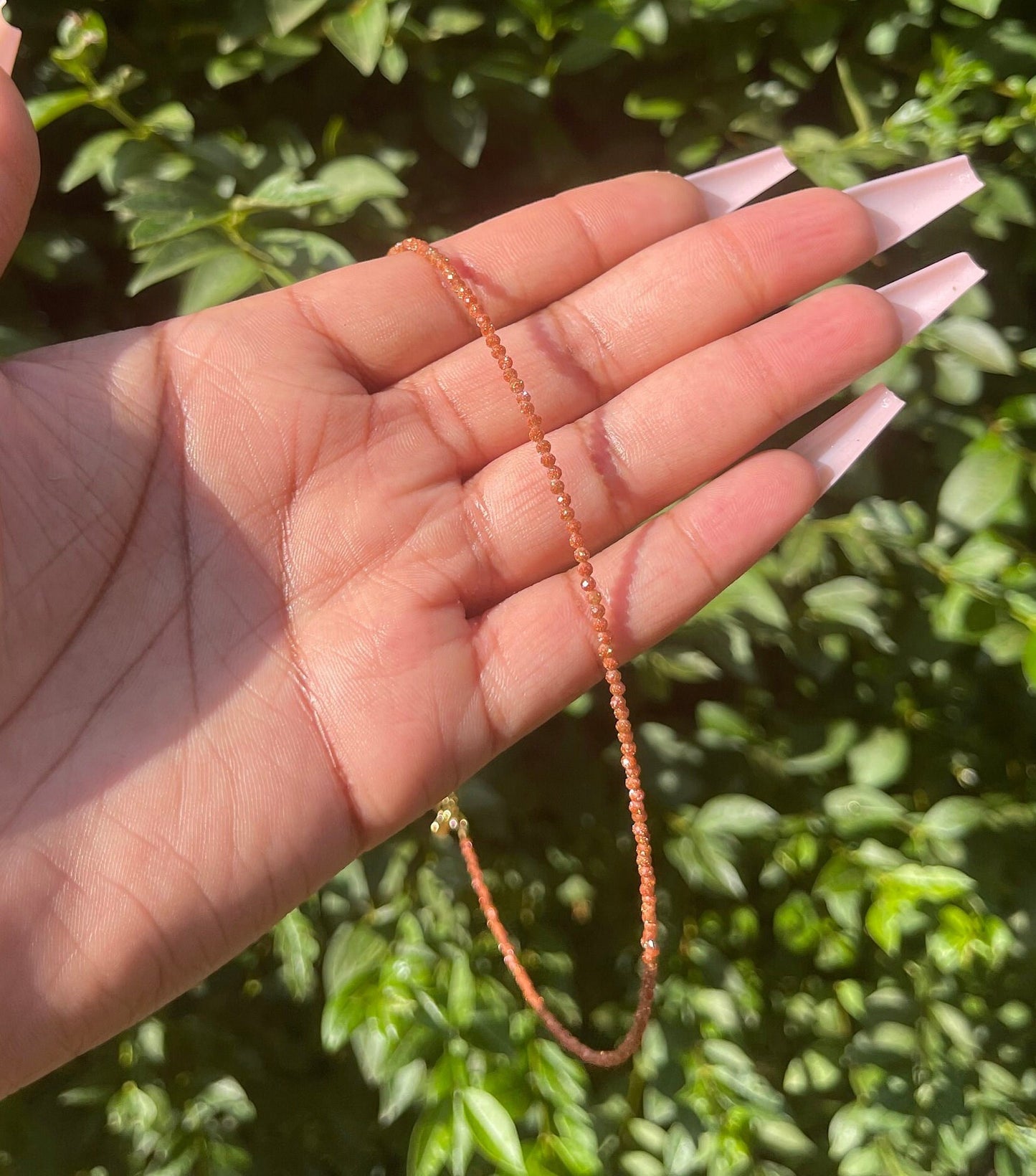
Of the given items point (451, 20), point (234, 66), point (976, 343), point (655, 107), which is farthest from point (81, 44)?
point (976, 343)

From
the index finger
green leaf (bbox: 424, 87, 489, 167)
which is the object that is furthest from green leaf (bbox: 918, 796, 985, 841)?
green leaf (bbox: 424, 87, 489, 167)

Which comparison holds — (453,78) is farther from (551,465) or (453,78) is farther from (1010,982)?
(1010,982)

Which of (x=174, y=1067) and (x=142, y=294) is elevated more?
(x=142, y=294)

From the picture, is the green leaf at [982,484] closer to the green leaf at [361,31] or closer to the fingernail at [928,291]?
the fingernail at [928,291]

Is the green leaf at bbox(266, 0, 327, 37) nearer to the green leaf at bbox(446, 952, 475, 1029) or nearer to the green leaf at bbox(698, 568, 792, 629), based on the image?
the green leaf at bbox(698, 568, 792, 629)

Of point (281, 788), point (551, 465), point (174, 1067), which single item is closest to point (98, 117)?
point (551, 465)

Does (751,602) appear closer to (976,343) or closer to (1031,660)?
(1031,660)

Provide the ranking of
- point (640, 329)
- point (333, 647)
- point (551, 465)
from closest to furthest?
point (333, 647), point (551, 465), point (640, 329)

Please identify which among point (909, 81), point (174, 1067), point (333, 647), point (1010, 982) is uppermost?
point (909, 81)
